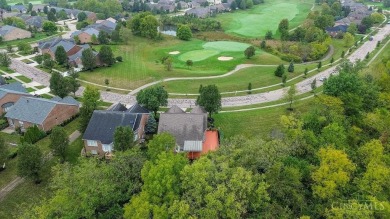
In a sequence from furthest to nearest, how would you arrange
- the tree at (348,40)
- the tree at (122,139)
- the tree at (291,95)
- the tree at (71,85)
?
the tree at (348,40)
the tree at (71,85)
the tree at (291,95)
the tree at (122,139)

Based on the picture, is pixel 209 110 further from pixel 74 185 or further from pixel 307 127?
pixel 74 185

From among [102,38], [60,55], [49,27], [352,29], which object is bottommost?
[60,55]

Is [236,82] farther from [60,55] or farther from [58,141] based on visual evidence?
[60,55]

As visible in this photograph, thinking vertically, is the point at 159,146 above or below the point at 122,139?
above

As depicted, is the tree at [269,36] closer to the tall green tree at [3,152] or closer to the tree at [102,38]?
the tree at [102,38]

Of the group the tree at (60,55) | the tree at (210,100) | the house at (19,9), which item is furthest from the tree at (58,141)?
the house at (19,9)

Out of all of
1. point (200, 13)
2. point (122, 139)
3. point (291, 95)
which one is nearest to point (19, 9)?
point (200, 13)

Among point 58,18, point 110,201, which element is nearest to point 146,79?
point 110,201
